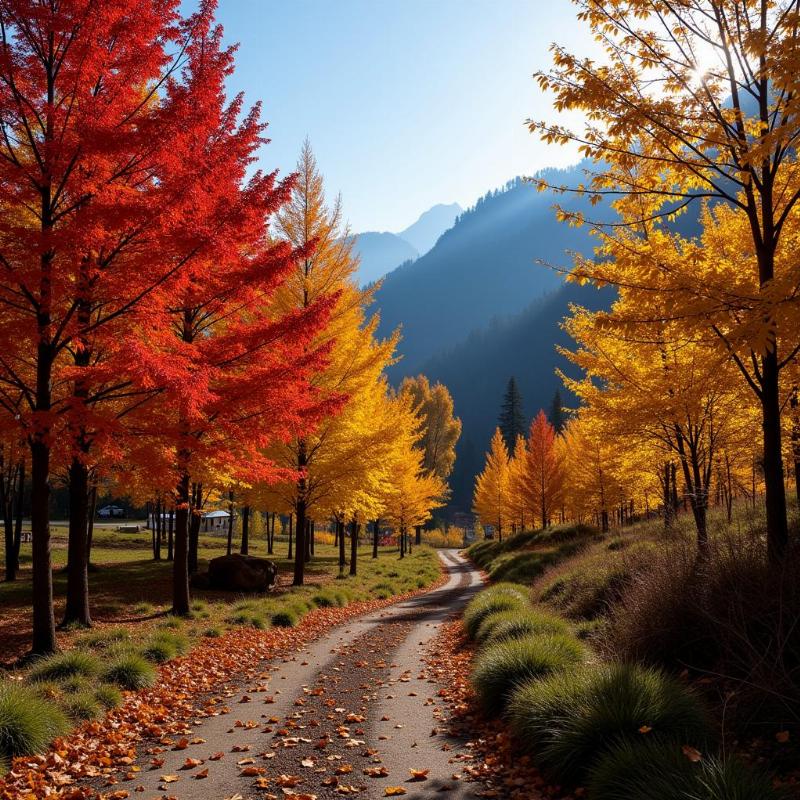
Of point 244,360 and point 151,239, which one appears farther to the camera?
point 244,360

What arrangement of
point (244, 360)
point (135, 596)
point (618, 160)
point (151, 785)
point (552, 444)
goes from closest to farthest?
point (151, 785), point (618, 160), point (244, 360), point (135, 596), point (552, 444)

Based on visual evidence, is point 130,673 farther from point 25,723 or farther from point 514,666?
point 514,666

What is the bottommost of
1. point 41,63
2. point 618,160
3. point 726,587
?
point 726,587

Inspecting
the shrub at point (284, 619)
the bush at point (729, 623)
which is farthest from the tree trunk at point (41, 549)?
the bush at point (729, 623)

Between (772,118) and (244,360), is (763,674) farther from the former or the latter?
(244,360)

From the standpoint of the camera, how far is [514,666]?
5.94m

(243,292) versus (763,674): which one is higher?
(243,292)

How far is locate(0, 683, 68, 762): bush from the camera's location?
4.53 m

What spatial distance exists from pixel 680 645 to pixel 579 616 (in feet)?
13.6

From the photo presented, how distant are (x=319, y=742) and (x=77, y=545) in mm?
6482

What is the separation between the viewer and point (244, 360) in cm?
901

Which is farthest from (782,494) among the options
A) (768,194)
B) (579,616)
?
(579,616)

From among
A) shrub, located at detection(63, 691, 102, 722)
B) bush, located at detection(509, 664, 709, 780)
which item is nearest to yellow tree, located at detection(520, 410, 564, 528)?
bush, located at detection(509, 664, 709, 780)

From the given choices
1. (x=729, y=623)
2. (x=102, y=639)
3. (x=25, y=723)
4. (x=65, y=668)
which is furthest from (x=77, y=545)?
(x=729, y=623)
